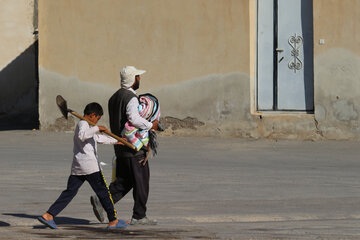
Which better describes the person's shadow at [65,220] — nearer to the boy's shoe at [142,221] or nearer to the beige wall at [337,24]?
the boy's shoe at [142,221]

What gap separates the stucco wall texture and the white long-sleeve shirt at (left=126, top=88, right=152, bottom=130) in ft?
29.1

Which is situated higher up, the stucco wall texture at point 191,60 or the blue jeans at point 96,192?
the stucco wall texture at point 191,60

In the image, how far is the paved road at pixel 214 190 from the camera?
327 inches

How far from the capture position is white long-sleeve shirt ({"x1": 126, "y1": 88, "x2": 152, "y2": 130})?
8.39m

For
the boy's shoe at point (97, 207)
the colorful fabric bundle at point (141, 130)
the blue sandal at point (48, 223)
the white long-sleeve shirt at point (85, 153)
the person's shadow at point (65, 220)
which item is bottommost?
the person's shadow at point (65, 220)

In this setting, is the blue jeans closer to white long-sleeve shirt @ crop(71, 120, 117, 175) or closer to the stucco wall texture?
white long-sleeve shirt @ crop(71, 120, 117, 175)

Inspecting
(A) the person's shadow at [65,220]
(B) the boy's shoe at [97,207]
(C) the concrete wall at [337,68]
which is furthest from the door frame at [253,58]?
(B) the boy's shoe at [97,207]

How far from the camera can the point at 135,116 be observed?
840cm

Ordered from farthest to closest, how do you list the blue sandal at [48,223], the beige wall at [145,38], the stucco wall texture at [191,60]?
the beige wall at [145,38]
the stucco wall texture at [191,60]
the blue sandal at [48,223]

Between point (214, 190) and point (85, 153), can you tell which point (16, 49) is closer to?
point (214, 190)

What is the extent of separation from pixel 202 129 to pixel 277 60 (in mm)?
Result: 2114

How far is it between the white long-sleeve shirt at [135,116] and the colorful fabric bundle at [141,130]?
10 cm

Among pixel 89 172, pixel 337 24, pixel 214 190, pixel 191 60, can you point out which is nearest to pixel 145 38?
pixel 191 60

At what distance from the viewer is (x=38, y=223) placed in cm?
877
